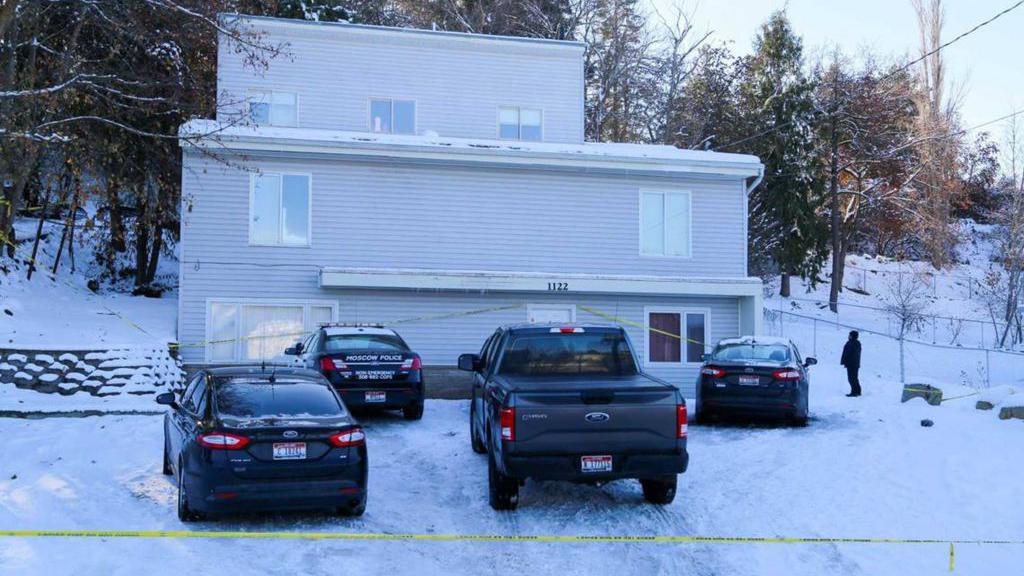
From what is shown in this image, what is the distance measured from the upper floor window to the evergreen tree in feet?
72.8

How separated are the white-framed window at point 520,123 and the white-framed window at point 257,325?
304 inches

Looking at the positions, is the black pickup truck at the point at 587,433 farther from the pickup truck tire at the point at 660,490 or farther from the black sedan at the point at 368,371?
the black sedan at the point at 368,371

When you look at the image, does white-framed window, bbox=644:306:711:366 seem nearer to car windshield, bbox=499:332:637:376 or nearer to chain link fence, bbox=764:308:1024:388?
chain link fence, bbox=764:308:1024:388

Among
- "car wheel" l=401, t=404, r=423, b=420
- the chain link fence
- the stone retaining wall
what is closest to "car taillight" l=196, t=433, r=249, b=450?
"car wheel" l=401, t=404, r=423, b=420

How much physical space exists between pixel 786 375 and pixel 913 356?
67.2ft

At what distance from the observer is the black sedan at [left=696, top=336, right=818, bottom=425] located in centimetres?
1551

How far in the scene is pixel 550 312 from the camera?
878 inches

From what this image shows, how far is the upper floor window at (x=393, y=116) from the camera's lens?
82.8ft

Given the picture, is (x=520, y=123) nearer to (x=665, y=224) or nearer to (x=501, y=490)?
(x=665, y=224)

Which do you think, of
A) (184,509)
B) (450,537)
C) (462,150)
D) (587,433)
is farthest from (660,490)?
(462,150)

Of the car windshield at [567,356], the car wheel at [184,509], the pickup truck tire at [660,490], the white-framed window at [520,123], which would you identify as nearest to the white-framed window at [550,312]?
the white-framed window at [520,123]

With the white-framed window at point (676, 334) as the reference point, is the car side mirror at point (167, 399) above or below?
below

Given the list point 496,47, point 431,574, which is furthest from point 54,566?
point 496,47

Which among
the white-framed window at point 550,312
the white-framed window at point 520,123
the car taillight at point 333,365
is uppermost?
the white-framed window at point 520,123
